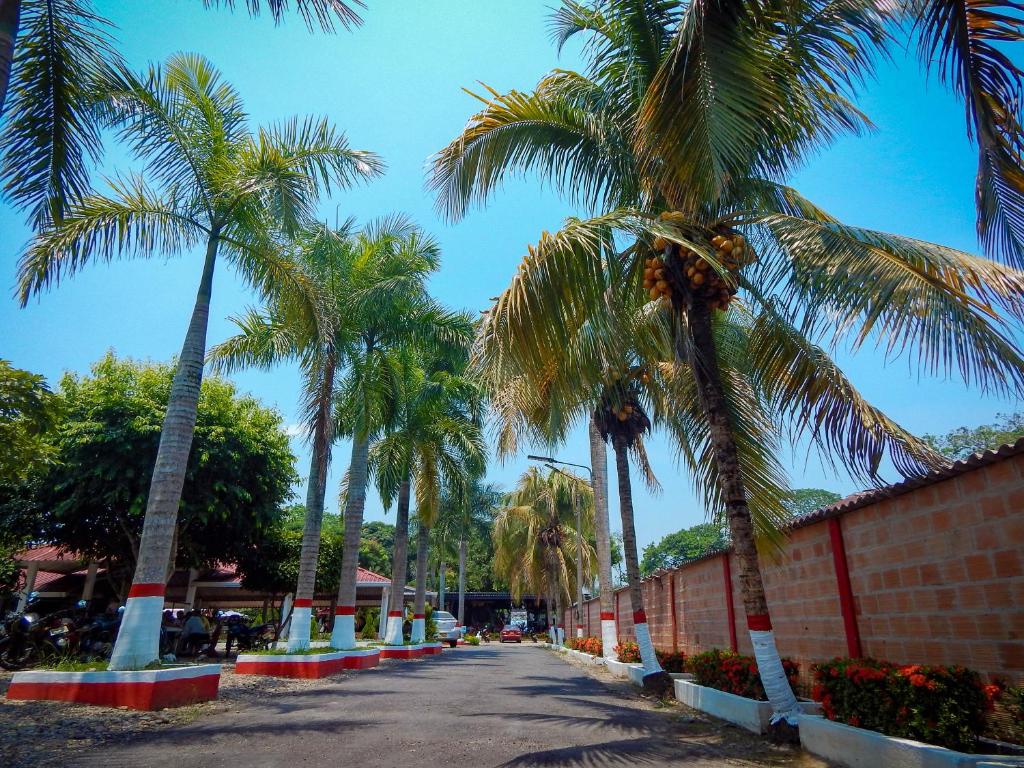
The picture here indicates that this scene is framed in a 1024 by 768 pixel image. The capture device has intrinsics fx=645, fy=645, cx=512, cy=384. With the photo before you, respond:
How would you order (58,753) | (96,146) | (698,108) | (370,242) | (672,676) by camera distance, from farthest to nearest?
1. (370,242)
2. (672,676)
3. (96,146)
4. (698,108)
5. (58,753)

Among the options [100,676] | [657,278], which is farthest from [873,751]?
[100,676]

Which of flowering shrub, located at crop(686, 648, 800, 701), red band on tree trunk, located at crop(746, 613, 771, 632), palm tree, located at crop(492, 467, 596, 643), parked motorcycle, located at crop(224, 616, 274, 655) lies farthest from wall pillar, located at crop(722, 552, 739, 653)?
palm tree, located at crop(492, 467, 596, 643)

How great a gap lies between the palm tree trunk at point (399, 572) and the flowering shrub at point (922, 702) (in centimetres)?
1696

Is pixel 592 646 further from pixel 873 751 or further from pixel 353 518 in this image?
pixel 873 751

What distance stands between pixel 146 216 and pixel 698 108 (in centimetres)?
841

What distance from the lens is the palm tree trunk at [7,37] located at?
5.46 meters

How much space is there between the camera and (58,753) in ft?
18.0

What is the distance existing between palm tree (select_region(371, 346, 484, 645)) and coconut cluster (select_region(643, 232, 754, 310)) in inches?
465

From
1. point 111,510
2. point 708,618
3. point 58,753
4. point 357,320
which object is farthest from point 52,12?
point 111,510

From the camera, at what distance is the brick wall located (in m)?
4.88

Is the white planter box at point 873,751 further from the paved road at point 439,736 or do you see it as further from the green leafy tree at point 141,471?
the green leafy tree at point 141,471

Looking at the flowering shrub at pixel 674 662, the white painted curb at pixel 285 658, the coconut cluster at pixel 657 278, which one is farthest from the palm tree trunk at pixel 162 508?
the flowering shrub at pixel 674 662

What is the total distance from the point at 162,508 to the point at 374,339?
9146 mm

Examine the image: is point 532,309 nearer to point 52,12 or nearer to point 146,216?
point 52,12
